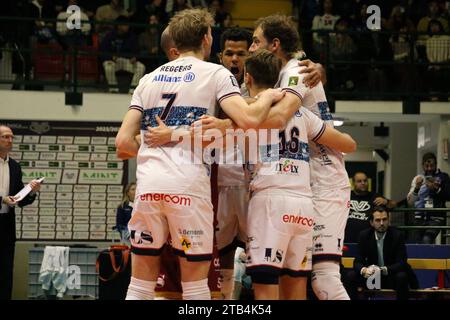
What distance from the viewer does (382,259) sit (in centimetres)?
1095

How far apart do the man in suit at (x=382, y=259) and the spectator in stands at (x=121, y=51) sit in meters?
5.76

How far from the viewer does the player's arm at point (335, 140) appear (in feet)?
20.0

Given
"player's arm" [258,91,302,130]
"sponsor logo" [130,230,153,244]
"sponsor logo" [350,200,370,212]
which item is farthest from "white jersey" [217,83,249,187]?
"sponsor logo" [350,200,370,212]

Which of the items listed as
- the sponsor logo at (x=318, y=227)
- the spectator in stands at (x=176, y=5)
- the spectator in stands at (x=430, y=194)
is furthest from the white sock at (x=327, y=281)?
the spectator in stands at (x=176, y=5)

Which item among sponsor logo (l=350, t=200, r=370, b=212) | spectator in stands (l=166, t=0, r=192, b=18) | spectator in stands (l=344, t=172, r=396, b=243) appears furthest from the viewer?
spectator in stands (l=166, t=0, r=192, b=18)

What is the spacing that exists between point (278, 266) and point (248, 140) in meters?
0.82

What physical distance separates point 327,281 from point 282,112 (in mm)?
1206

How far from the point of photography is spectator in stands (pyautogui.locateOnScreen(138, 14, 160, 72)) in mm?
15719

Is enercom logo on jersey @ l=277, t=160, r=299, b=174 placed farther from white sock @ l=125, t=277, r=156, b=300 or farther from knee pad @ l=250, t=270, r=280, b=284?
white sock @ l=125, t=277, r=156, b=300

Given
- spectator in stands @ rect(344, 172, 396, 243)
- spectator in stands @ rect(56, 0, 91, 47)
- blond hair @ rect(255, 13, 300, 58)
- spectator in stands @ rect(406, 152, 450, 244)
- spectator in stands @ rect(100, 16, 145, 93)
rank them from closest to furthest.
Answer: blond hair @ rect(255, 13, 300, 58) < spectator in stands @ rect(344, 172, 396, 243) < spectator in stands @ rect(406, 152, 450, 244) < spectator in stands @ rect(56, 0, 91, 47) < spectator in stands @ rect(100, 16, 145, 93)

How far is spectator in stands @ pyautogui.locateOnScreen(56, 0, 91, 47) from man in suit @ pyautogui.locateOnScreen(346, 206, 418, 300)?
20.7 ft

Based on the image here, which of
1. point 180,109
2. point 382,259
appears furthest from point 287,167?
point 382,259

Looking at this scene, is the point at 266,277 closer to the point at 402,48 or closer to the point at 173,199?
the point at 173,199

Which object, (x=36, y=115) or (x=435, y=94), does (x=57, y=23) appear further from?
(x=435, y=94)
